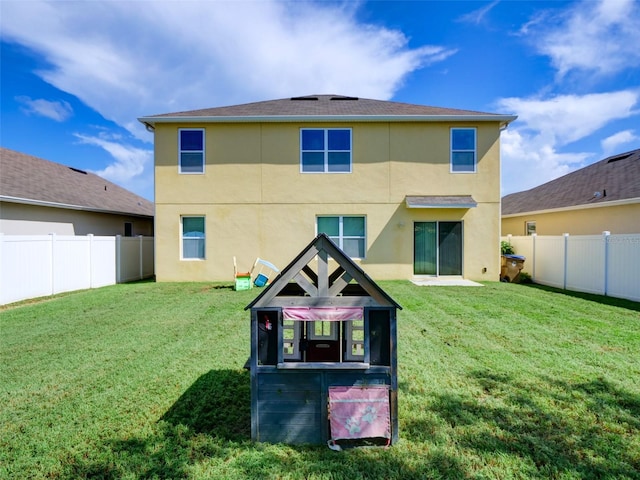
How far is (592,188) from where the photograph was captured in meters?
14.5

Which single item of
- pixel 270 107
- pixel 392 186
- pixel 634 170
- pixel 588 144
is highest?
pixel 588 144

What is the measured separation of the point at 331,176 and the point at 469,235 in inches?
243

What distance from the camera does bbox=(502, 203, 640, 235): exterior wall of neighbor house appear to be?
11623mm

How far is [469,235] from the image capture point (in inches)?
482

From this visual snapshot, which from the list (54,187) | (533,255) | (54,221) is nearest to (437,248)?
(533,255)

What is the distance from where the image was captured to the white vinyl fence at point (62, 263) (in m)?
8.88

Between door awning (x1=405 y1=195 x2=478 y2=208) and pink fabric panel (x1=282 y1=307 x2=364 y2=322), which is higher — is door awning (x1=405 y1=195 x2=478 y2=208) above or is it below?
above

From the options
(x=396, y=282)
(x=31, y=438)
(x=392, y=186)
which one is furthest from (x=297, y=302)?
(x=392, y=186)

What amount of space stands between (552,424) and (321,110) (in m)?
12.4

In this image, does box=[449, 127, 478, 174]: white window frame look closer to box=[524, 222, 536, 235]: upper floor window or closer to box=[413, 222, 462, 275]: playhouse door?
box=[413, 222, 462, 275]: playhouse door

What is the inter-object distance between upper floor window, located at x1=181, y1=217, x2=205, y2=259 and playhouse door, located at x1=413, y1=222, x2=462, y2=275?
8899mm

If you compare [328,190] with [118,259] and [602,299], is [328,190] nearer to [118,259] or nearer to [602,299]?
[118,259]

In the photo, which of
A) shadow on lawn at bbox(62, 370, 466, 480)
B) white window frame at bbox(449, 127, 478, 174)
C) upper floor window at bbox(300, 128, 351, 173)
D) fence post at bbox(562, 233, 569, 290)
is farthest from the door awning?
shadow on lawn at bbox(62, 370, 466, 480)

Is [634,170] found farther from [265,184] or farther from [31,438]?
A: [31,438]
